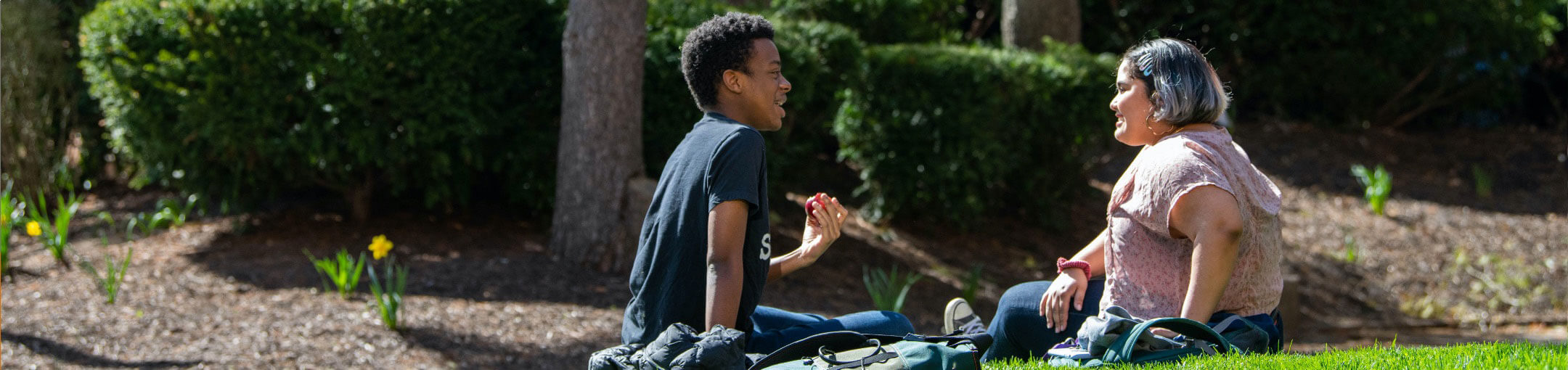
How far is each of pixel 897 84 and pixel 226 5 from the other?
353 cm

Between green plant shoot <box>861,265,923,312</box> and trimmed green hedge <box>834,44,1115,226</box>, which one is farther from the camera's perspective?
trimmed green hedge <box>834,44,1115,226</box>

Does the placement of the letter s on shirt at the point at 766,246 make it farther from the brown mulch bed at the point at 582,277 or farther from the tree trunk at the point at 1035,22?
the tree trunk at the point at 1035,22

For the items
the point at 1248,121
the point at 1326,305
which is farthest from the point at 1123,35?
the point at 1326,305

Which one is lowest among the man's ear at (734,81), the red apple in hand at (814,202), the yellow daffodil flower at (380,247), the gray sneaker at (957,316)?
the yellow daffodil flower at (380,247)

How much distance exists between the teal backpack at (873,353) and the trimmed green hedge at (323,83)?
3988mm

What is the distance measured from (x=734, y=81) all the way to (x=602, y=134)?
10.3ft

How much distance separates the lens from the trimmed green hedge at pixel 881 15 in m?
8.02

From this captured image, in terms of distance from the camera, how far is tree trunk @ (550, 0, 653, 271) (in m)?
5.84

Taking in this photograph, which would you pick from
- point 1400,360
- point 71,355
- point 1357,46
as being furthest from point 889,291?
point 1357,46

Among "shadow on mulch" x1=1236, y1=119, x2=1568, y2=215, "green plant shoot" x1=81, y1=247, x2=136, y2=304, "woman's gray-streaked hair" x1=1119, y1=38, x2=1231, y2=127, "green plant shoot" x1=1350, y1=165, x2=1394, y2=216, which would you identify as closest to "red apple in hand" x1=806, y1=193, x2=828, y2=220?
"woman's gray-streaked hair" x1=1119, y1=38, x2=1231, y2=127

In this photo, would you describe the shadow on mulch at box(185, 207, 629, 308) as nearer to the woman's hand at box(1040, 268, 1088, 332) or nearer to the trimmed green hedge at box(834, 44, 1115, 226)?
the trimmed green hedge at box(834, 44, 1115, 226)

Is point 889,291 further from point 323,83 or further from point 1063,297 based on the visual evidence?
point 323,83

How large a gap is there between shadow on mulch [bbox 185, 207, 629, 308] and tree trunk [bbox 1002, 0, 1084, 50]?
3.70 m

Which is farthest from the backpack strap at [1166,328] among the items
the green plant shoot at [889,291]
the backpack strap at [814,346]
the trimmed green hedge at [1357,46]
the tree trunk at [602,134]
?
the trimmed green hedge at [1357,46]
